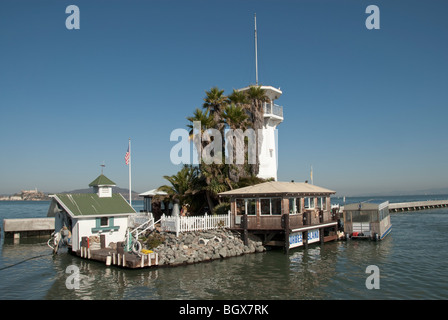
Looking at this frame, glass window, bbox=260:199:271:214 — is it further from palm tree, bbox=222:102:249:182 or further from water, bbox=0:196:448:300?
palm tree, bbox=222:102:249:182

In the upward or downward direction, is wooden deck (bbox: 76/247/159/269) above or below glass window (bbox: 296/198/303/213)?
below

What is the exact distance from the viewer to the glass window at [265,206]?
85.4 ft

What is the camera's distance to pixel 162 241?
75.4ft

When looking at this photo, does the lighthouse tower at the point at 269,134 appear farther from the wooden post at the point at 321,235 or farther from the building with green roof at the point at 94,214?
the building with green roof at the point at 94,214

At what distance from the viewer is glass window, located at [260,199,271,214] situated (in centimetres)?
2602

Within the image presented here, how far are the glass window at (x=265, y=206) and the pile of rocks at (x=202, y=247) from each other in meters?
2.21

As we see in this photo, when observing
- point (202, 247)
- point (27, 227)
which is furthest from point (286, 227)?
point (27, 227)

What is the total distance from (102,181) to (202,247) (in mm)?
9425

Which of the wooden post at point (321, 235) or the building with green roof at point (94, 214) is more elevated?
the building with green roof at point (94, 214)

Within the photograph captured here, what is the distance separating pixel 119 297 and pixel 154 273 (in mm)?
4001

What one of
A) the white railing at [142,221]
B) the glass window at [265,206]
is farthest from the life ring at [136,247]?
the glass window at [265,206]

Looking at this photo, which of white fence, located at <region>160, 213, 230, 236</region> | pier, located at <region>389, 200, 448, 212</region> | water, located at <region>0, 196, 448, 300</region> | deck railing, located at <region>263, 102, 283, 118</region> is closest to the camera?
water, located at <region>0, 196, 448, 300</region>

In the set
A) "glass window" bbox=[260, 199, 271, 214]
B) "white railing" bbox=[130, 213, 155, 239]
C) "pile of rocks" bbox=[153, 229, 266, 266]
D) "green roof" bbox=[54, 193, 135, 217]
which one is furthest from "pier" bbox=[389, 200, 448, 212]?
"green roof" bbox=[54, 193, 135, 217]
